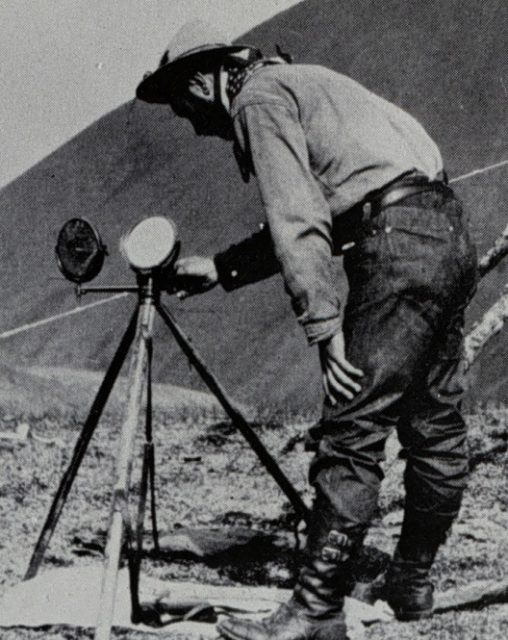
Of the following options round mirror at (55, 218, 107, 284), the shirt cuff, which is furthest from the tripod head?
the shirt cuff

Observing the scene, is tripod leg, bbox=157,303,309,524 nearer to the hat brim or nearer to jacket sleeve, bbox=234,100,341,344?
jacket sleeve, bbox=234,100,341,344

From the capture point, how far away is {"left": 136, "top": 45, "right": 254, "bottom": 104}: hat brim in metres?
2.37

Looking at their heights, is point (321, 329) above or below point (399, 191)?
below

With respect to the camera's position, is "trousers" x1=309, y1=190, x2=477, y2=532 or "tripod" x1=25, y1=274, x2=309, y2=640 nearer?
"tripod" x1=25, y1=274, x2=309, y2=640

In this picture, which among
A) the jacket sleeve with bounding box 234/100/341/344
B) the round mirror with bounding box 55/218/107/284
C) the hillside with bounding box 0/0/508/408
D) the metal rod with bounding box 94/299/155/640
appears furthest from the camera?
the hillside with bounding box 0/0/508/408

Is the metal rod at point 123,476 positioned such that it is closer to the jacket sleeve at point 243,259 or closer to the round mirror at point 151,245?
the round mirror at point 151,245

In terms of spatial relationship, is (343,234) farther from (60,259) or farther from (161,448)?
(161,448)

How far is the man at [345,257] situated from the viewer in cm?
216

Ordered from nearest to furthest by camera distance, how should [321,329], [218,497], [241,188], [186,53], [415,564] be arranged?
[321,329]
[186,53]
[415,564]
[218,497]
[241,188]

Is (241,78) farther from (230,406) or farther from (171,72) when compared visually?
(230,406)

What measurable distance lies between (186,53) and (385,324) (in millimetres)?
847

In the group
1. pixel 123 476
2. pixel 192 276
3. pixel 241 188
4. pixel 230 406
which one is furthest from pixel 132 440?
pixel 241 188

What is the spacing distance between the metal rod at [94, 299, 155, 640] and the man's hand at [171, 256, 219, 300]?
0.37 ft

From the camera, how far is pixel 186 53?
93.1 inches
